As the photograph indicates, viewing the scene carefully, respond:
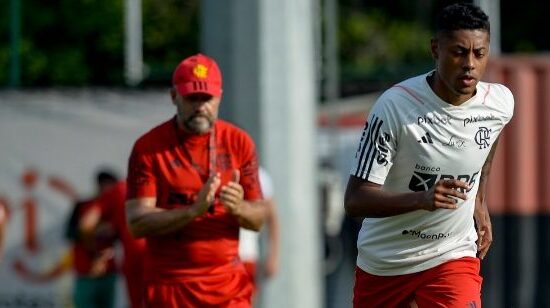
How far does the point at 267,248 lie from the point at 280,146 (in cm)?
89

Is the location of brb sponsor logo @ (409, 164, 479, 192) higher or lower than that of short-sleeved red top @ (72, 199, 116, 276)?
higher

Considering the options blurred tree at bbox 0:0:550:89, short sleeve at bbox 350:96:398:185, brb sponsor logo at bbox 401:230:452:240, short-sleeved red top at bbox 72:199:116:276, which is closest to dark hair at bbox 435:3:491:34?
short sleeve at bbox 350:96:398:185

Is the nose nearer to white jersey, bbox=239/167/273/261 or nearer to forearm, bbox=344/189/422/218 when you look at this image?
forearm, bbox=344/189/422/218

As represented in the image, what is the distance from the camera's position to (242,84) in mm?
13656

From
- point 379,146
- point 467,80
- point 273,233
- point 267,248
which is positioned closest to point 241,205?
point 379,146

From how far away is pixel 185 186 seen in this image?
901 cm

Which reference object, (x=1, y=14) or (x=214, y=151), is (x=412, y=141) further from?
(x=1, y=14)

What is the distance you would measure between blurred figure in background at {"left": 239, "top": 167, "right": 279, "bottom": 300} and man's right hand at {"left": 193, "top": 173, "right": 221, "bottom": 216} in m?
4.18

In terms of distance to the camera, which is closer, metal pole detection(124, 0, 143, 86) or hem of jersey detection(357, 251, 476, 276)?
hem of jersey detection(357, 251, 476, 276)

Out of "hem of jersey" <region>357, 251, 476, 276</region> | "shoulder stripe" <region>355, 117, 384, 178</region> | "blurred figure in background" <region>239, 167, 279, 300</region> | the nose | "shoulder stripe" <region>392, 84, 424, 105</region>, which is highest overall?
the nose

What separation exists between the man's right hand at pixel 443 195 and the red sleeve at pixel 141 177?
86.8 inches

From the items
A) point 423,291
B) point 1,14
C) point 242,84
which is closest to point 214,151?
point 423,291

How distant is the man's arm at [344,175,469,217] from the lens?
7211 mm

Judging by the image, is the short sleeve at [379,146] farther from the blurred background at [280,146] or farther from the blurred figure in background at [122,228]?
the blurred background at [280,146]
